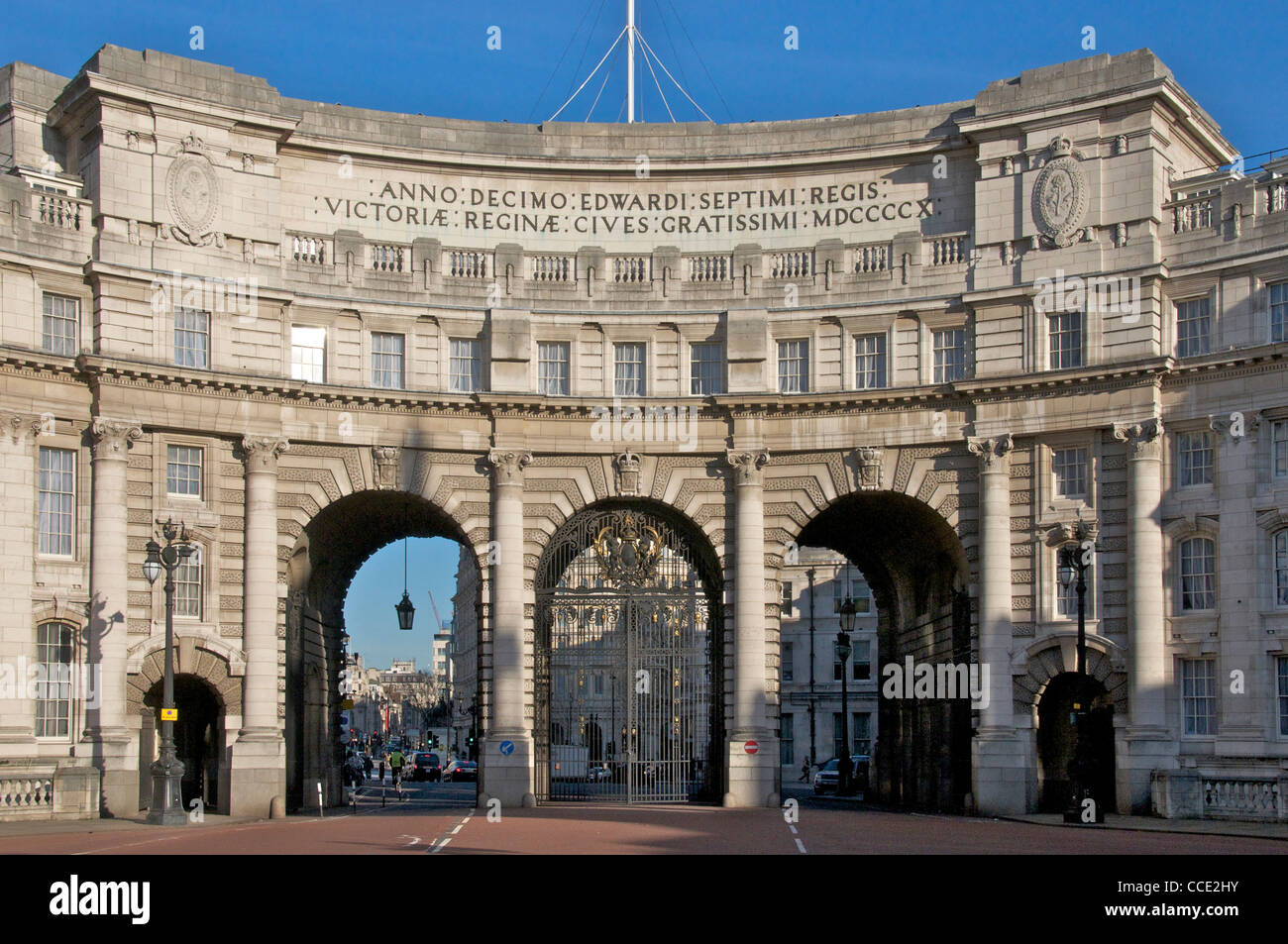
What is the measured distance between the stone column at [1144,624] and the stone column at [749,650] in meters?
9.20

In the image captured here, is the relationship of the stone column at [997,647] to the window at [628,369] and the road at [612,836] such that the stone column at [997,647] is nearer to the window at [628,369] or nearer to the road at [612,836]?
the road at [612,836]

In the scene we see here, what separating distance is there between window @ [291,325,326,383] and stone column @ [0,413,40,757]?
283 inches

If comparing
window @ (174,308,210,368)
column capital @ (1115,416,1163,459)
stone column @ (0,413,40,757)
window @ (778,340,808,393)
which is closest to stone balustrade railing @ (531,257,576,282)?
window @ (778,340,808,393)

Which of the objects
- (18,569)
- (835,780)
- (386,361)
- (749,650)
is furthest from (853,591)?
(18,569)

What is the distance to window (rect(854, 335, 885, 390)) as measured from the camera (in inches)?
1837

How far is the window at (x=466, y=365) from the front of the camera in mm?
47000

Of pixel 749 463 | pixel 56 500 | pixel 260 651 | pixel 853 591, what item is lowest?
pixel 260 651

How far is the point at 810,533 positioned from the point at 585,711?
9470 millimetres

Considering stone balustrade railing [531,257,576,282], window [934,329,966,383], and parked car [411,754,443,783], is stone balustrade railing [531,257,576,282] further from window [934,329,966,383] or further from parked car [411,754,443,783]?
parked car [411,754,443,783]

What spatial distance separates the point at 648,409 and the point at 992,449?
368 inches

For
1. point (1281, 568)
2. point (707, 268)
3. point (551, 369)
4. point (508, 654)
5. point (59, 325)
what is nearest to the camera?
point (1281, 568)

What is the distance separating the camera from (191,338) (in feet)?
146

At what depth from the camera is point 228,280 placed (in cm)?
4466

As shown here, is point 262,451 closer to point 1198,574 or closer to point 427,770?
point 1198,574
